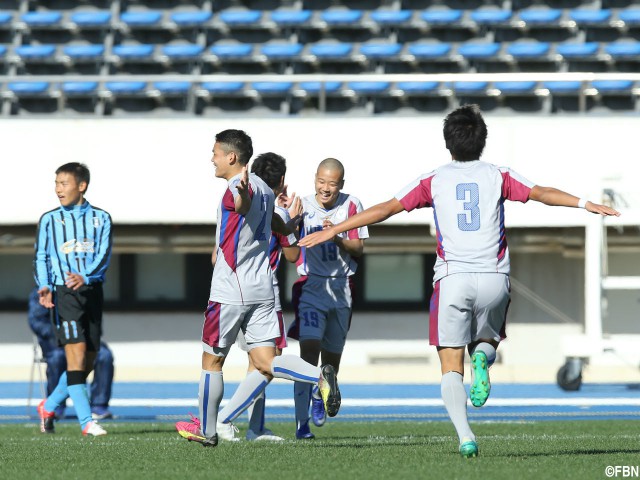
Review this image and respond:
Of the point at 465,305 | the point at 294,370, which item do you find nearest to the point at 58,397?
the point at 294,370

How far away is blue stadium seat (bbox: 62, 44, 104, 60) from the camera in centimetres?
1889

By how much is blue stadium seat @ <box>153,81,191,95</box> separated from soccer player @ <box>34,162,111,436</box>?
757 cm

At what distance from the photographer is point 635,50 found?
18047mm

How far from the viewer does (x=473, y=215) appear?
21.1 ft

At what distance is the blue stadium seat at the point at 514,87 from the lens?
16219 mm

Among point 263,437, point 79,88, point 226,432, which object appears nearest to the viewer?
point 226,432

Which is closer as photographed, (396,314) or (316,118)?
(316,118)

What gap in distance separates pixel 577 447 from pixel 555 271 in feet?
33.2

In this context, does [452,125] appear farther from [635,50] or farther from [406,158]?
[635,50]

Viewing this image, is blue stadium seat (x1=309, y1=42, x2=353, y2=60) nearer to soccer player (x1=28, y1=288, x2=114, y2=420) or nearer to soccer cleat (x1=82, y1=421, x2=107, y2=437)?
soccer player (x1=28, y1=288, x2=114, y2=420)

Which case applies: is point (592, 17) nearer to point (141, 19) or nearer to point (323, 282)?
point (141, 19)

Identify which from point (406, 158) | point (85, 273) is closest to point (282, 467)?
point (85, 273)

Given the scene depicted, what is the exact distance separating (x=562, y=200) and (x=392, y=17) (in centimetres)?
1292

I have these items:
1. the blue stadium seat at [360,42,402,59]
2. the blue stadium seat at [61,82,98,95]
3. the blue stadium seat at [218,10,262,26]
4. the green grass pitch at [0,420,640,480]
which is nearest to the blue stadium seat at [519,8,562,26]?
the blue stadium seat at [360,42,402,59]
